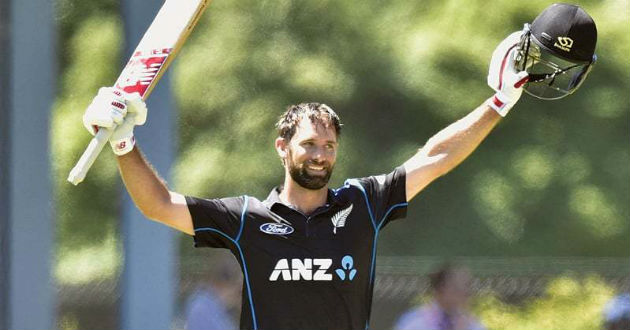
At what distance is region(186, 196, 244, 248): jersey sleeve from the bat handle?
436 mm

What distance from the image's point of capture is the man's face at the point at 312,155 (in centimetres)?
313

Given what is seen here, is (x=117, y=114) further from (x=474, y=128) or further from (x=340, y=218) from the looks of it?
(x=474, y=128)

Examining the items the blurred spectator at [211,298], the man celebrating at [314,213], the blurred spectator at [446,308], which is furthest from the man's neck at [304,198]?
the blurred spectator at [446,308]

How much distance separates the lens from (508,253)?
14.7 ft

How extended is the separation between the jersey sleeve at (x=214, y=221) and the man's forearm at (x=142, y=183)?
0.11 m

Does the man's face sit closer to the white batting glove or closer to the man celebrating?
the man celebrating

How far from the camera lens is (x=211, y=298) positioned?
14.4ft

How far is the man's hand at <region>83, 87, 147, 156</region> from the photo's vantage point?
2758 millimetres

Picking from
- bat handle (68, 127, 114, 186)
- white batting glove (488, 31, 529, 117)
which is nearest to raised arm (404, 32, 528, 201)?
white batting glove (488, 31, 529, 117)

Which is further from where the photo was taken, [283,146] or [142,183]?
[283,146]

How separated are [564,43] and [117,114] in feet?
4.43

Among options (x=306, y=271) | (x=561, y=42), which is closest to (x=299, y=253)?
(x=306, y=271)

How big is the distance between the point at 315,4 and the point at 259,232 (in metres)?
1.66

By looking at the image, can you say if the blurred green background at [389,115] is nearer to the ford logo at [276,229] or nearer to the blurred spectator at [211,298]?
the blurred spectator at [211,298]
